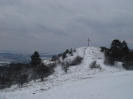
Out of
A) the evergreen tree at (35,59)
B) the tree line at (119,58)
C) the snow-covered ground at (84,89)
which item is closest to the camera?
the snow-covered ground at (84,89)

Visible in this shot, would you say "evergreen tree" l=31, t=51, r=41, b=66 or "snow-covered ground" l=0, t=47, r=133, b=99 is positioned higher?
"evergreen tree" l=31, t=51, r=41, b=66

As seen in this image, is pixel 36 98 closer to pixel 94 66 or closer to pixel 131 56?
pixel 94 66

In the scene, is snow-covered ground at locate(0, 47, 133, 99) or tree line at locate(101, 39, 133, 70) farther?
tree line at locate(101, 39, 133, 70)

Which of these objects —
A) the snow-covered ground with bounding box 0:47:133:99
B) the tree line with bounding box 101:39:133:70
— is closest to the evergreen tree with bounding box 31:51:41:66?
the tree line with bounding box 101:39:133:70

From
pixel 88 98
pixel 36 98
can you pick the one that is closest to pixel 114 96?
pixel 88 98

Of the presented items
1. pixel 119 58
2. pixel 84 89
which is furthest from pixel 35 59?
pixel 84 89

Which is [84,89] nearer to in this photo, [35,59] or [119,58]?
[119,58]

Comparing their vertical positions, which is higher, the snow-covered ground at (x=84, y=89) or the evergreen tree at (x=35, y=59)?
the evergreen tree at (x=35, y=59)

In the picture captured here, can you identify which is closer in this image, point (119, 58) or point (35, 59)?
point (119, 58)

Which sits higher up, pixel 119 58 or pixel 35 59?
pixel 119 58

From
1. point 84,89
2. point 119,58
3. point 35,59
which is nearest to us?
point 84,89

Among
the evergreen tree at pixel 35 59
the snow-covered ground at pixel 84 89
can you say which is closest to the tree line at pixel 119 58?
the snow-covered ground at pixel 84 89

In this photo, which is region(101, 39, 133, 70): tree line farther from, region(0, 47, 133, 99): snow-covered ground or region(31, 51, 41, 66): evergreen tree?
region(31, 51, 41, 66): evergreen tree

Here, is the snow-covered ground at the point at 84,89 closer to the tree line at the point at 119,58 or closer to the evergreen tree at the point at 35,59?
the tree line at the point at 119,58
